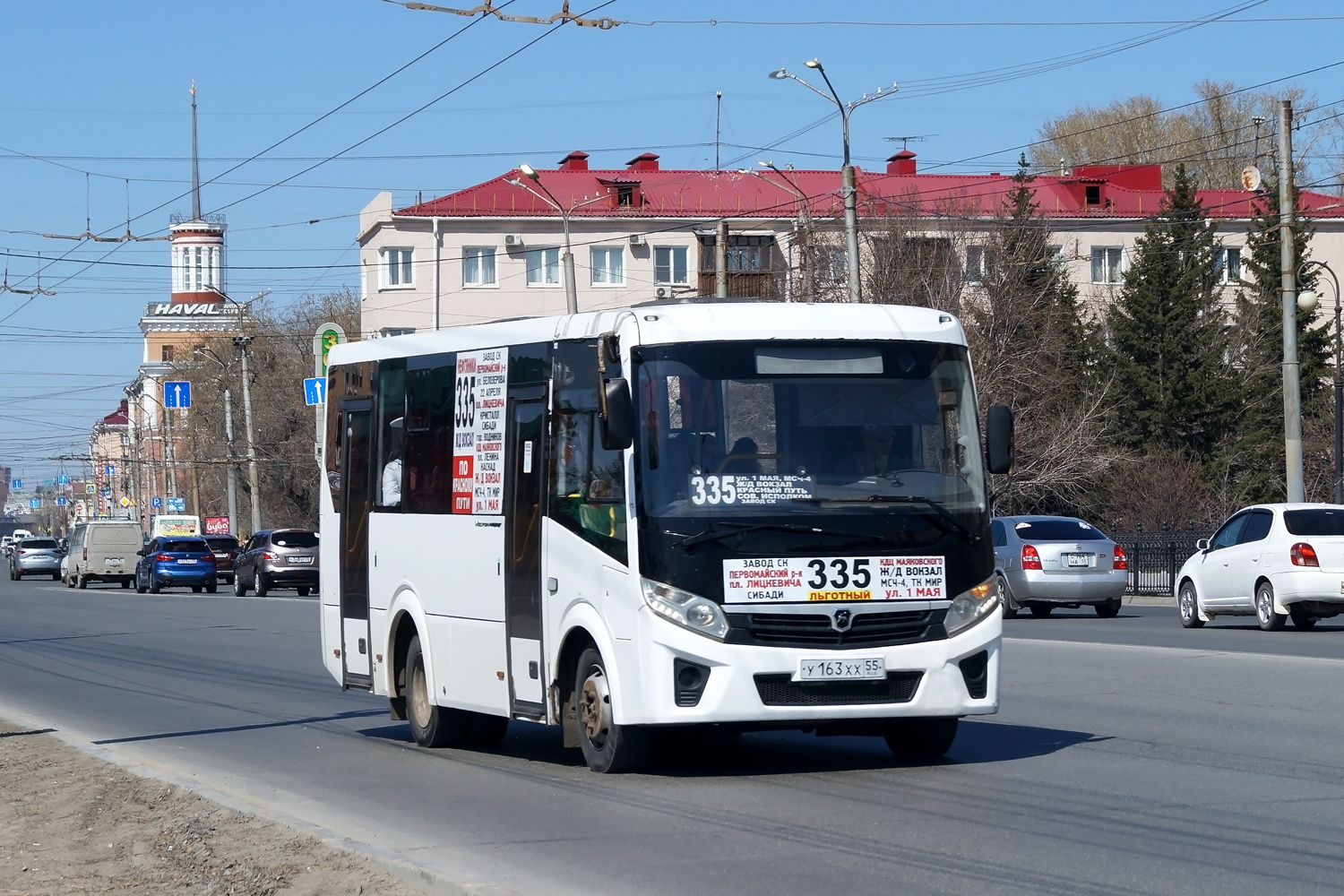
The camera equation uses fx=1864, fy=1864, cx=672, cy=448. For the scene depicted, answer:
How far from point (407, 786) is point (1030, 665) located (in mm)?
9091

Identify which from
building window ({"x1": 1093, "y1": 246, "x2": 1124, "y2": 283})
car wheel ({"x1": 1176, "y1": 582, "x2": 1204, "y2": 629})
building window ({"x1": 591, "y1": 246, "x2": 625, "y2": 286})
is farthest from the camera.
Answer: building window ({"x1": 1093, "y1": 246, "x2": 1124, "y2": 283})

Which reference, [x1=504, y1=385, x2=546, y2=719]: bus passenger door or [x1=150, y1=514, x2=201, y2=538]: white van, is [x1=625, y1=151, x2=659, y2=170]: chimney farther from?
[x1=504, y1=385, x2=546, y2=719]: bus passenger door

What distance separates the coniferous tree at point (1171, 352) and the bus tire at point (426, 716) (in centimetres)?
4909

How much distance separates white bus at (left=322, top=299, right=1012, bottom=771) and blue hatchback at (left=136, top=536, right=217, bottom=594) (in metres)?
43.9

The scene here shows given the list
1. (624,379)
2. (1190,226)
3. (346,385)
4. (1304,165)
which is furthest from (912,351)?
(1304,165)

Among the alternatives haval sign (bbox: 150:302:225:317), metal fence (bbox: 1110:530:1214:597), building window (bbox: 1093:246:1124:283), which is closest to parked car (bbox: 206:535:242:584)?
metal fence (bbox: 1110:530:1214:597)

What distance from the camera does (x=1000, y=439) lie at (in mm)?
10969

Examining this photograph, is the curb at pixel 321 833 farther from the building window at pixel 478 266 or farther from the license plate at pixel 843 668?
the building window at pixel 478 266

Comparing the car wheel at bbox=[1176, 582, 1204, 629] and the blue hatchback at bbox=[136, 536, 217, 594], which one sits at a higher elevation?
the car wheel at bbox=[1176, 582, 1204, 629]

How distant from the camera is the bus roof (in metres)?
10.7

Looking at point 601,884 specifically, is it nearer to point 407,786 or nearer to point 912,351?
point 407,786

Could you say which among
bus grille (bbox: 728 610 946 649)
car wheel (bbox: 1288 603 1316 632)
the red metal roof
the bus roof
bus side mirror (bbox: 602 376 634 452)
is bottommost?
car wheel (bbox: 1288 603 1316 632)

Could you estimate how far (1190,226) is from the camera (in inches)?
2466

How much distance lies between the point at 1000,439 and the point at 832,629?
160cm
